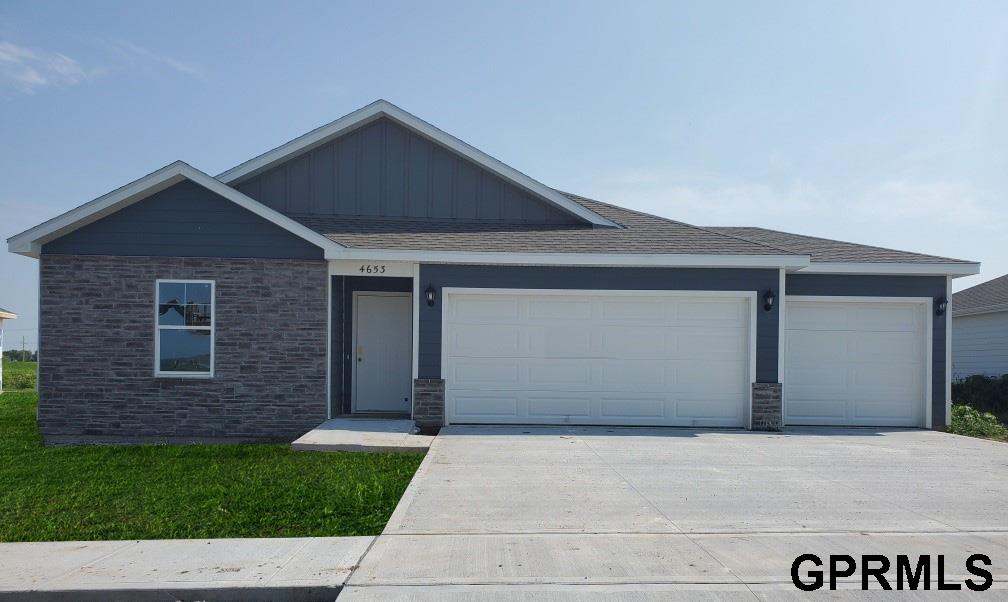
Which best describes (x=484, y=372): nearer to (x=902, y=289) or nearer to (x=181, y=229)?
(x=181, y=229)

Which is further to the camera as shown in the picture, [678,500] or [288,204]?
[288,204]

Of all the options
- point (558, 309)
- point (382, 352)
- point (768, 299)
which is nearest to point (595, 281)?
point (558, 309)

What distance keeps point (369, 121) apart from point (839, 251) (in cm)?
863

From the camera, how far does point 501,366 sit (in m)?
12.2

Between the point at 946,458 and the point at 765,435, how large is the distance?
2.49 m

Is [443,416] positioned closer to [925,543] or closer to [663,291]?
[663,291]

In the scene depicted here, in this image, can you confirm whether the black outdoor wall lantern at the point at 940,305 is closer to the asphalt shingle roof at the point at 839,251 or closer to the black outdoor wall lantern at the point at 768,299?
the asphalt shingle roof at the point at 839,251

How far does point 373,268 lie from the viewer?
471 inches

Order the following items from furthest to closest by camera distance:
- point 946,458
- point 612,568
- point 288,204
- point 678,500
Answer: point 288,204 → point 946,458 → point 678,500 → point 612,568

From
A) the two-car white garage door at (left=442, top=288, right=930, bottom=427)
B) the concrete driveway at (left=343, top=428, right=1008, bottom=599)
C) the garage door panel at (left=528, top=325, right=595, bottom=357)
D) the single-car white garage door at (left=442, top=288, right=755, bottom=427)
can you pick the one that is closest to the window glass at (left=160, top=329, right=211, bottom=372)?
the two-car white garage door at (left=442, top=288, right=930, bottom=427)

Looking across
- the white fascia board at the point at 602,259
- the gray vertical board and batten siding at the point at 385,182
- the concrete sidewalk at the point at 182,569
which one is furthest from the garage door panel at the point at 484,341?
the concrete sidewalk at the point at 182,569

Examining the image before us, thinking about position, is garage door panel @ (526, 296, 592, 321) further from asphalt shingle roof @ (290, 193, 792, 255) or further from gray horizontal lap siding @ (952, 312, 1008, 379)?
gray horizontal lap siding @ (952, 312, 1008, 379)

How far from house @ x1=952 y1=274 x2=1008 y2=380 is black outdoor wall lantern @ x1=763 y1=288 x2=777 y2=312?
1079 centimetres

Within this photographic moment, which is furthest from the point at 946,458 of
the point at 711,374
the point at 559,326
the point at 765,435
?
the point at 559,326
